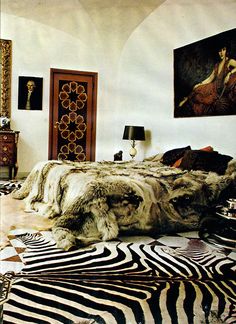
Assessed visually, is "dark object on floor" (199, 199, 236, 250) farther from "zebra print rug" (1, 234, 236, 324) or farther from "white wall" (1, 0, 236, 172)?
"white wall" (1, 0, 236, 172)

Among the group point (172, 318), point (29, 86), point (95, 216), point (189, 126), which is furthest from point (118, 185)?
point (29, 86)

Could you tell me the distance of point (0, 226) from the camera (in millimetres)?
3121

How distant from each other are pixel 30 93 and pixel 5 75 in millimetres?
448

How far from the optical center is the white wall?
5.13 metres

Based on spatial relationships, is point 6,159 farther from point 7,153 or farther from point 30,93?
point 30,93

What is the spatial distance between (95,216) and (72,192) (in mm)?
348

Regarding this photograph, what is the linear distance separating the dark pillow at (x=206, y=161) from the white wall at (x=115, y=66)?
2.54 feet

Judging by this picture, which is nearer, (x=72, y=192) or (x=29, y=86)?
(x=72, y=192)

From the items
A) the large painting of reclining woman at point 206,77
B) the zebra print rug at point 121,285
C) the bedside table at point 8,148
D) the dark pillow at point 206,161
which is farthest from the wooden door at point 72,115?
the zebra print rug at point 121,285

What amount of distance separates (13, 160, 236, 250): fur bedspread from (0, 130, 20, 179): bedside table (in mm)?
2187

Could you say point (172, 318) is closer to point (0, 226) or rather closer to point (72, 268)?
point (72, 268)

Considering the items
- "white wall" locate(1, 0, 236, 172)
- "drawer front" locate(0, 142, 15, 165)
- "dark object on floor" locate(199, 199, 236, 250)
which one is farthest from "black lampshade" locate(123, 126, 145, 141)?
"dark object on floor" locate(199, 199, 236, 250)

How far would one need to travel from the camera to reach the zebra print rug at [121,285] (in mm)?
1671

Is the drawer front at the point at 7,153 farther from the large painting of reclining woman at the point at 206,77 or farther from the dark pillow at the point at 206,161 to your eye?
the dark pillow at the point at 206,161
